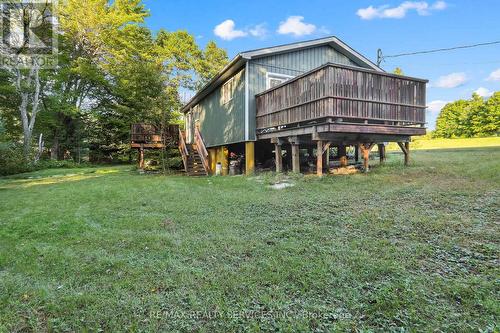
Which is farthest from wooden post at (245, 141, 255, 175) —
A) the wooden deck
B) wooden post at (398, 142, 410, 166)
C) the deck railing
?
wooden post at (398, 142, 410, 166)

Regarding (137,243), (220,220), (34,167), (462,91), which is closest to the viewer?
(137,243)

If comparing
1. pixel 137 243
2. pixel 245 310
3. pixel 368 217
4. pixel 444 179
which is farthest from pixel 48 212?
pixel 444 179

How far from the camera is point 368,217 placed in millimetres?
4473

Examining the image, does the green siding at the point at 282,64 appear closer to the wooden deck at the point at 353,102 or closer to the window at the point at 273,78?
the window at the point at 273,78

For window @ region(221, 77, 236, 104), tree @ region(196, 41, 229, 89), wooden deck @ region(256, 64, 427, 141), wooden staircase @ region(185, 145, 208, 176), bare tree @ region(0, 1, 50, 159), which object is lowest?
wooden staircase @ region(185, 145, 208, 176)

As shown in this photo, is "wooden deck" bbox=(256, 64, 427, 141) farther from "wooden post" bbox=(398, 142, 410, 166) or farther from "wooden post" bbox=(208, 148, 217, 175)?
"wooden post" bbox=(208, 148, 217, 175)

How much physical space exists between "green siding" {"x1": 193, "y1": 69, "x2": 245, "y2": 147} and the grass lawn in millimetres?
6067

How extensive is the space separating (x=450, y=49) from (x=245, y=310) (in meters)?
19.6

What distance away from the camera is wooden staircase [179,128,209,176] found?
13.1 meters

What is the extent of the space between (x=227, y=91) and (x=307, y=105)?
5.87 m

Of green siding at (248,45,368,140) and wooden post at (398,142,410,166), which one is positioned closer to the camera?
wooden post at (398,142,410,166)

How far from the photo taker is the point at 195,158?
14461 millimetres

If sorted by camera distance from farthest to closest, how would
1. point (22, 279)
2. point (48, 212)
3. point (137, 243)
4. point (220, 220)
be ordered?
1. point (48, 212)
2. point (220, 220)
3. point (137, 243)
4. point (22, 279)

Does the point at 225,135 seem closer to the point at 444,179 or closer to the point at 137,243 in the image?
the point at 444,179
